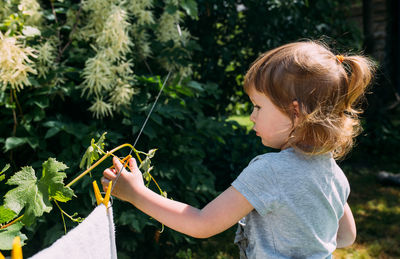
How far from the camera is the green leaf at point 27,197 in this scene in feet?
3.76

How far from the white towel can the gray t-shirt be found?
1.26ft

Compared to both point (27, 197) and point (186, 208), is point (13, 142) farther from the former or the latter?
point (186, 208)

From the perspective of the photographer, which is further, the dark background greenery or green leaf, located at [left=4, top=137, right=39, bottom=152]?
the dark background greenery

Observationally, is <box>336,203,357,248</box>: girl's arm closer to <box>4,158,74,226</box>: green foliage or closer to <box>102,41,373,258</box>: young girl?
→ <box>102,41,373,258</box>: young girl

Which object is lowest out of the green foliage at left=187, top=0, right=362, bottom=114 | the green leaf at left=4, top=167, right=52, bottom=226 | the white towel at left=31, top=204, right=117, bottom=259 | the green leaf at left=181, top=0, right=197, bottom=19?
the green foliage at left=187, top=0, right=362, bottom=114

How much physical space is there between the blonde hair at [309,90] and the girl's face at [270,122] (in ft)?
0.05

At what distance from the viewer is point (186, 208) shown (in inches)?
48.5

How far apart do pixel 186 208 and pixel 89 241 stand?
1.23 ft

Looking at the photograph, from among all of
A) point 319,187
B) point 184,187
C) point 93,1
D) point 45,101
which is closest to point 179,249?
point 184,187

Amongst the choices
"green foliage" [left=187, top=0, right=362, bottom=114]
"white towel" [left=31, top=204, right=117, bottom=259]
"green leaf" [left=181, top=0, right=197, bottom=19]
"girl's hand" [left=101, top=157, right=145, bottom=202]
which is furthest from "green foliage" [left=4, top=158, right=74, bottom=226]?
"green foliage" [left=187, top=0, right=362, bottom=114]

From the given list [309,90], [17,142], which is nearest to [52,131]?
[17,142]

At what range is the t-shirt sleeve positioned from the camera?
119cm

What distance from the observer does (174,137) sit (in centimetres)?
252

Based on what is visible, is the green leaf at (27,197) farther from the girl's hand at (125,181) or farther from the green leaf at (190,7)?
the green leaf at (190,7)
